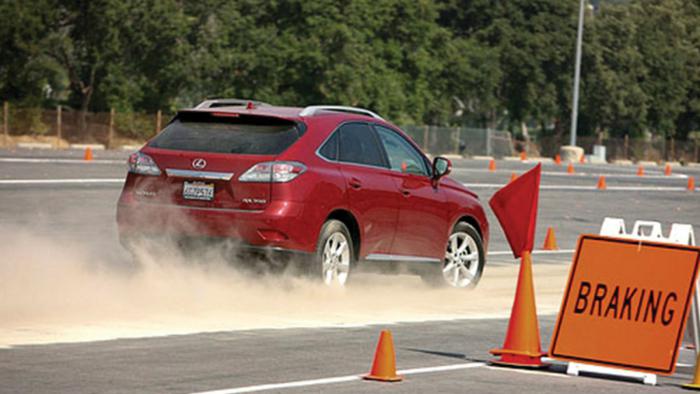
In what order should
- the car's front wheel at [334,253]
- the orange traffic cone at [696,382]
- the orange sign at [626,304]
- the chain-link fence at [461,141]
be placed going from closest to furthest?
the orange traffic cone at [696,382]
the orange sign at [626,304]
the car's front wheel at [334,253]
the chain-link fence at [461,141]


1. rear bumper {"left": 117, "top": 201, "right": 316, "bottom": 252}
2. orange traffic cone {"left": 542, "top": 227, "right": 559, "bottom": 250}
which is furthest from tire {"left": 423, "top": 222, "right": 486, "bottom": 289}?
orange traffic cone {"left": 542, "top": 227, "right": 559, "bottom": 250}

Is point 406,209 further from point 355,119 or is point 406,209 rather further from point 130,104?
point 130,104

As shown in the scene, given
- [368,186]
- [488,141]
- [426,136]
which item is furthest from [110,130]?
[368,186]

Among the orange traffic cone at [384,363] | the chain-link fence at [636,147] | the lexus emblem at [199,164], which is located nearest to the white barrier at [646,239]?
the orange traffic cone at [384,363]

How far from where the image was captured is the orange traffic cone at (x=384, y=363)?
30.6ft

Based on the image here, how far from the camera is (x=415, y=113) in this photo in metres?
81.2

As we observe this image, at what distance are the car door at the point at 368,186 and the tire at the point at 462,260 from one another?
3.64ft

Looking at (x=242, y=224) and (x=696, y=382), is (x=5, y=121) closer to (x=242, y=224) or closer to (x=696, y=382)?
(x=242, y=224)

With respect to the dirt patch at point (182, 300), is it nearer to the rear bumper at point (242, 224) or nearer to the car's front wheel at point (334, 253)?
the car's front wheel at point (334, 253)

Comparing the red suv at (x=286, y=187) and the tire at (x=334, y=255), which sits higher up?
the red suv at (x=286, y=187)

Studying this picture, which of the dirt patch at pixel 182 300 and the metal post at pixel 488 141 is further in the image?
the metal post at pixel 488 141

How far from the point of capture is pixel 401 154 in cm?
1524

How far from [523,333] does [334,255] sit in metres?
4.14

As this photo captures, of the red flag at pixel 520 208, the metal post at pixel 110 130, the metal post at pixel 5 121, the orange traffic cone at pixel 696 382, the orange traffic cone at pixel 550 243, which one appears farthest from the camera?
the metal post at pixel 110 130
